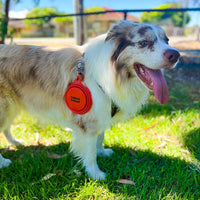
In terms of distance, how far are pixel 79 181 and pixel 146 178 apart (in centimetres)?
77

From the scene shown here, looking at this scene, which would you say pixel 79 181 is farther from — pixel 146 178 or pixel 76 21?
pixel 76 21

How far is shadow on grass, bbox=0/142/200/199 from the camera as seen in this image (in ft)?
6.90

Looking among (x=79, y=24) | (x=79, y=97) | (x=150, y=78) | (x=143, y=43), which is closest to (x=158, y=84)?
(x=150, y=78)

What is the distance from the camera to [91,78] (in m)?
2.07

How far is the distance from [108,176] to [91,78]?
115 cm

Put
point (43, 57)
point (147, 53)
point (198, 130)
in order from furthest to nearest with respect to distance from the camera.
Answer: point (198, 130) → point (43, 57) → point (147, 53)

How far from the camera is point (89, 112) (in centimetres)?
211

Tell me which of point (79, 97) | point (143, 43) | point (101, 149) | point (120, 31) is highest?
point (120, 31)

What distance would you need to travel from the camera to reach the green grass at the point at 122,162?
6.97 feet

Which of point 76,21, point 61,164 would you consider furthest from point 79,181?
point 76,21

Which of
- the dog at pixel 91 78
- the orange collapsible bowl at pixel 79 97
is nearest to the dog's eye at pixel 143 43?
the dog at pixel 91 78

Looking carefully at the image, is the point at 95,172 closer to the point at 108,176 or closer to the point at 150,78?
the point at 108,176

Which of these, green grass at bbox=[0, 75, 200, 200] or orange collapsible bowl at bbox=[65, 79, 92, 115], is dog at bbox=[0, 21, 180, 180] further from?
green grass at bbox=[0, 75, 200, 200]

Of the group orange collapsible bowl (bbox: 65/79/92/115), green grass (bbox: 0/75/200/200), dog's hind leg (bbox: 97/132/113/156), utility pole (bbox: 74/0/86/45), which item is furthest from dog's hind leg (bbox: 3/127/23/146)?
utility pole (bbox: 74/0/86/45)
